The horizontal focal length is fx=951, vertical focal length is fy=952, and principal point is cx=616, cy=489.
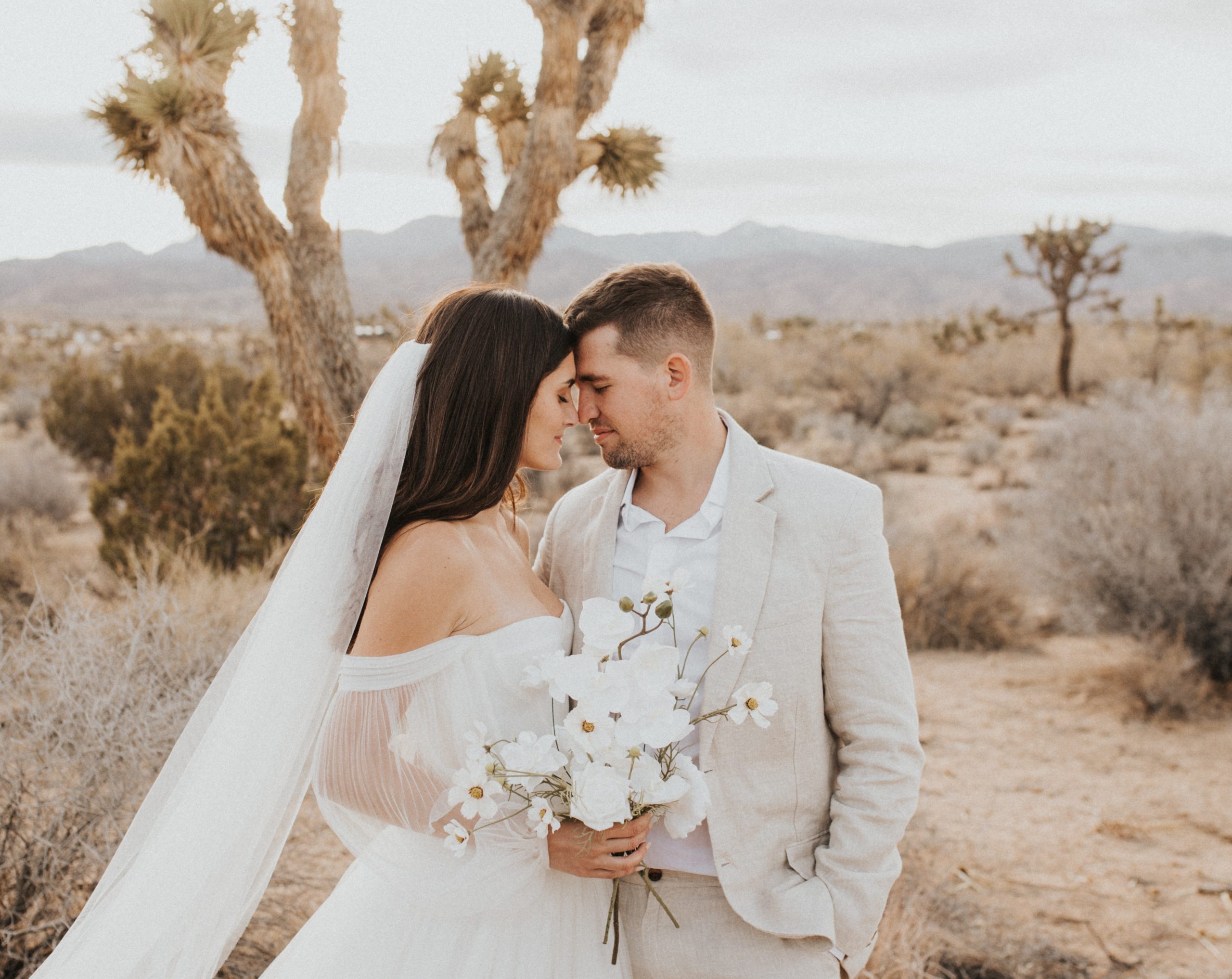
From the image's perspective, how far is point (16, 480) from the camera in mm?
11578

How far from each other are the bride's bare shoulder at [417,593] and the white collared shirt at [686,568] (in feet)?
1.47

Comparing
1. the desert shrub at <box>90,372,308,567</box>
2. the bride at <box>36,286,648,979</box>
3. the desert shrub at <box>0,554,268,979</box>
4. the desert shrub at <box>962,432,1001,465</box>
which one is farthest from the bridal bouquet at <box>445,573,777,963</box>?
the desert shrub at <box>962,432,1001,465</box>

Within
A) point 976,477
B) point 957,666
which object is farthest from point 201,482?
point 976,477

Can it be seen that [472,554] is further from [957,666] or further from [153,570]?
[957,666]

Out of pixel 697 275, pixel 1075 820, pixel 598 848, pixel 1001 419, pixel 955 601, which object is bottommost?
pixel 1075 820

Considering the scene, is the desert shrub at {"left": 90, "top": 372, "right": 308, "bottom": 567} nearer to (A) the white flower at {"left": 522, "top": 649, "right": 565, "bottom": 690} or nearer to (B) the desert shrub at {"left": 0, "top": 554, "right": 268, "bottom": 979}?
(B) the desert shrub at {"left": 0, "top": 554, "right": 268, "bottom": 979}

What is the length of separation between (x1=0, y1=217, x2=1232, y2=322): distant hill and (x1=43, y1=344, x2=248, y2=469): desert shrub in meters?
34.0

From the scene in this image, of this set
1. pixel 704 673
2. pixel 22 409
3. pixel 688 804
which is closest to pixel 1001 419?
pixel 704 673

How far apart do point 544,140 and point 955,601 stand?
5194mm

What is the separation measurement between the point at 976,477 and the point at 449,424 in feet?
44.0

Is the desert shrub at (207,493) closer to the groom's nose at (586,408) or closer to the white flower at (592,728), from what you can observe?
the groom's nose at (586,408)

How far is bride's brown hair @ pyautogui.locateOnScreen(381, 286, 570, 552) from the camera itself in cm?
242

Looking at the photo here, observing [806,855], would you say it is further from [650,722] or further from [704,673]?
[650,722]

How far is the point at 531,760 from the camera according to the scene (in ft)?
5.90
